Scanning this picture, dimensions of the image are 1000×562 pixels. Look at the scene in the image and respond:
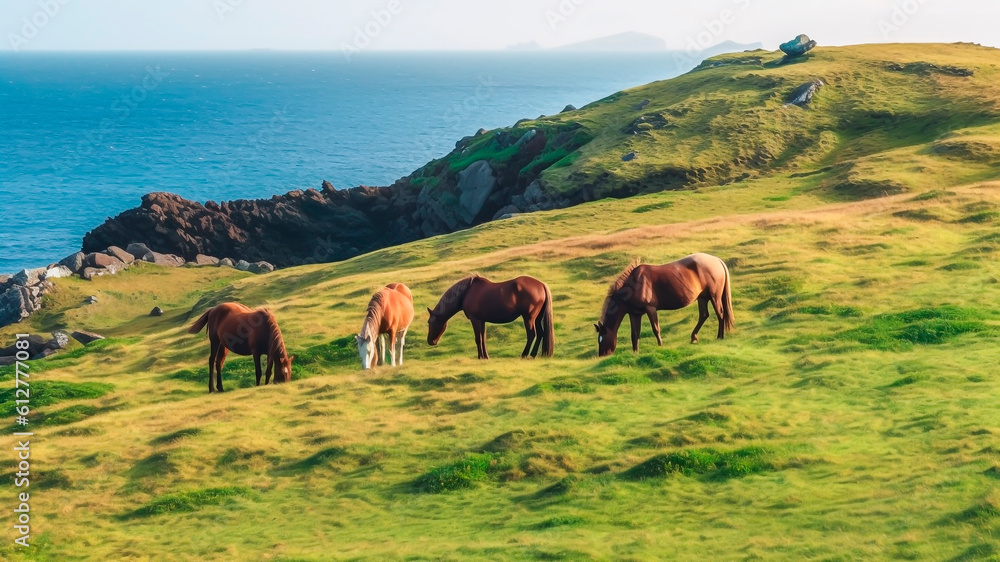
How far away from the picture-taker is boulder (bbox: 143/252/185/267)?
210 feet

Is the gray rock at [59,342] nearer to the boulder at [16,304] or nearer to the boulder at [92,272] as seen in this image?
the boulder at [16,304]

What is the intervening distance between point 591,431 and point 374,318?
845cm

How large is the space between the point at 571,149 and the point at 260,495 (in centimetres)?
5537

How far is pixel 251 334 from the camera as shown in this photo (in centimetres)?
2312

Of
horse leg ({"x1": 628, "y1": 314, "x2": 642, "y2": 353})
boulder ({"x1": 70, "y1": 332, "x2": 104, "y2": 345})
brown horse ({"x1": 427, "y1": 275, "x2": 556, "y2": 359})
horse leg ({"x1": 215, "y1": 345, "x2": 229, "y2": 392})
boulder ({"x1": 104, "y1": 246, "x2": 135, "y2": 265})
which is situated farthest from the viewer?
boulder ({"x1": 104, "y1": 246, "x2": 135, "y2": 265})

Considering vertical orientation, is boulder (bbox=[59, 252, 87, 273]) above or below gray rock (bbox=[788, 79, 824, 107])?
below

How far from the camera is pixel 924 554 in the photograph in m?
10.3

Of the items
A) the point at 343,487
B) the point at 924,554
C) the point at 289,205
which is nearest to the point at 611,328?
the point at 343,487

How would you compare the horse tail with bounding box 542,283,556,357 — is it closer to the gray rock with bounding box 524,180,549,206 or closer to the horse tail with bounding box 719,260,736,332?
the horse tail with bounding box 719,260,736,332

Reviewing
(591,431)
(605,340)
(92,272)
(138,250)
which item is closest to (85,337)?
(92,272)

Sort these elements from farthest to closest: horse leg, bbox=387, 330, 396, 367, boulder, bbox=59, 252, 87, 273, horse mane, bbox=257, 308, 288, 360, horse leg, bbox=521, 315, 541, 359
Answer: boulder, bbox=59, 252, 87, 273
horse leg, bbox=387, 330, 396, 367
horse mane, bbox=257, 308, 288, 360
horse leg, bbox=521, 315, 541, 359

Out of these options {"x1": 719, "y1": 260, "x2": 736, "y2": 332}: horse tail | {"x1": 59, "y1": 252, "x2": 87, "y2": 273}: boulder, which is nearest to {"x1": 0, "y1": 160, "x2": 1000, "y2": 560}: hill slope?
{"x1": 719, "y1": 260, "x2": 736, "y2": 332}: horse tail

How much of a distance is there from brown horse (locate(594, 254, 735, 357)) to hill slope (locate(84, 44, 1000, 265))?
84.5 ft

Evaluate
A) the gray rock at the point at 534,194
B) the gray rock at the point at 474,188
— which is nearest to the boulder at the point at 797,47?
the gray rock at the point at 474,188
